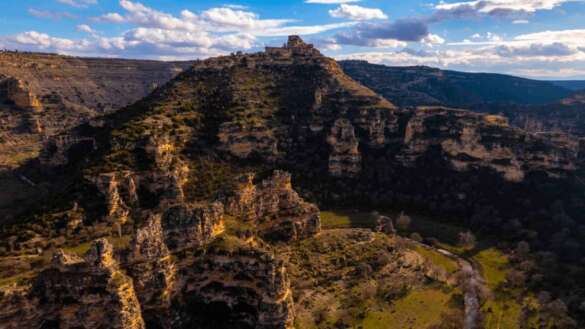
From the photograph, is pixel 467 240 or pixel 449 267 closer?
pixel 449 267

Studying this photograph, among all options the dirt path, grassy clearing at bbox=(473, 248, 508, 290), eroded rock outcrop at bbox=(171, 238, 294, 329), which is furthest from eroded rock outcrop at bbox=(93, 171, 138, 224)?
grassy clearing at bbox=(473, 248, 508, 290)

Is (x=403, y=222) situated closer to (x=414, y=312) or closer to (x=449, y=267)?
(x=449, y=267)

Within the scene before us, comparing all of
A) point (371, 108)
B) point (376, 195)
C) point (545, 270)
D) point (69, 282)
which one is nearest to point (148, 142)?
point (69, 282)

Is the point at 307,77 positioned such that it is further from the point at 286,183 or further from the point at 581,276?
the point at 581,276

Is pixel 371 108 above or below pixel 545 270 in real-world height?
above

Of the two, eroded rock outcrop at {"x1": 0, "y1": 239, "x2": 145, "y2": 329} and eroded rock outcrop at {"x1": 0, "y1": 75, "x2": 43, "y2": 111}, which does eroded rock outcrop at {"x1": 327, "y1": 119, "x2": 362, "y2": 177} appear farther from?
eroded rock outcrop at {"x1": 0, "y1": 75, "x2": 43, "y2": 111}

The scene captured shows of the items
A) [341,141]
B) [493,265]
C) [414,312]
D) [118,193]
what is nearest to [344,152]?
[341,141]

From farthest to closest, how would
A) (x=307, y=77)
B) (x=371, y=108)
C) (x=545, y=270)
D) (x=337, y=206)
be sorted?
(x=307, y=77)
(x=371, y=108)
(x=337, y=206)
(x=545, y=270)

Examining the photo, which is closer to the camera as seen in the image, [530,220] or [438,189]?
[530,220]
